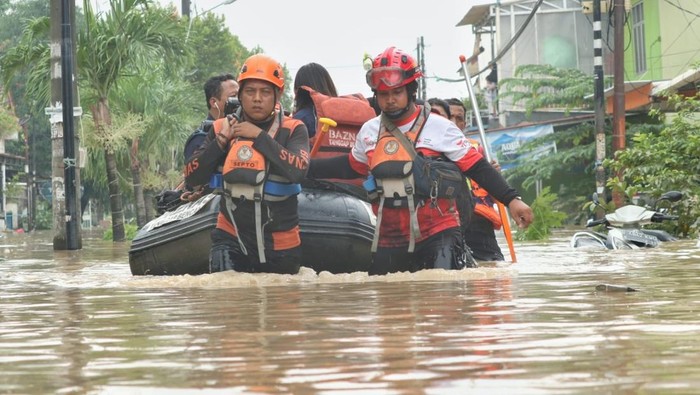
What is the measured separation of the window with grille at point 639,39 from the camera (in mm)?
40469

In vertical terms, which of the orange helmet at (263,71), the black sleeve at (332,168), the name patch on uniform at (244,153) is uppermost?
the orange helmet at (263,71)

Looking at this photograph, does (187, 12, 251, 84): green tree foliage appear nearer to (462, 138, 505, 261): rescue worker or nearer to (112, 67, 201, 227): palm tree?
(112, 67, 201, 227): palm tree

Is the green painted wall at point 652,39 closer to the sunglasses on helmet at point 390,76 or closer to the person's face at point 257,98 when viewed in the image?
the person's face at point 257,98

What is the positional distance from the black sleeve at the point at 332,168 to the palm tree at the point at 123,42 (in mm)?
16447

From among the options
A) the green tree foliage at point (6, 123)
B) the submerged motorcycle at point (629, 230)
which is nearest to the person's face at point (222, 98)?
the submerged motorcycle at point (629, 230)

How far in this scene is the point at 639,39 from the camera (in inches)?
1618

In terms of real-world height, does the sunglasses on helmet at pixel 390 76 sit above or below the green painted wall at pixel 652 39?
below

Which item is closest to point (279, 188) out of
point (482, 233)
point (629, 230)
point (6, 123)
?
point (482, 233)

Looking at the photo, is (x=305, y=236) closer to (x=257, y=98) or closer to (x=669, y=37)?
(x=257, y=98)

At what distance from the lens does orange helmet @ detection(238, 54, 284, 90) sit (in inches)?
333

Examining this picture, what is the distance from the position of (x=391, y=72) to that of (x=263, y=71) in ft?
2.65

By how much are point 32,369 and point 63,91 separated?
18.3 meters

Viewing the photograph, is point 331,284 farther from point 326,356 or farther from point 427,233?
point 326,356

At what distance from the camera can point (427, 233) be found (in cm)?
820
